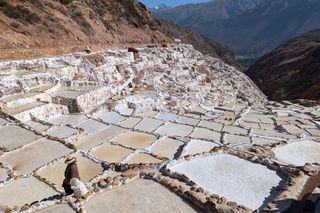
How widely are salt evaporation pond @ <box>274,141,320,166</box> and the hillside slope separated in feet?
56.9

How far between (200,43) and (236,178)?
254 ft

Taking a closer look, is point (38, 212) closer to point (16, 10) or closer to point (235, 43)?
point (16, 10)

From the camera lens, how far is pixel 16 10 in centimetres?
1752

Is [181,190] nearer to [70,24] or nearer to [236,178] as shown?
[236,178]

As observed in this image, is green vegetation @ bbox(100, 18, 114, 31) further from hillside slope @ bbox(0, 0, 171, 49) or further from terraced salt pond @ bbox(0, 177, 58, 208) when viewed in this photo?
terraced salt pond @ bbox(0, 177, 58, 208)

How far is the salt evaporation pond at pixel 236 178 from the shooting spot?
457 cm

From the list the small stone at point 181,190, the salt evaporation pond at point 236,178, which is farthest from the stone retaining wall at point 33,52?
the small stone at point 181,190

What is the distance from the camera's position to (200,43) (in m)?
77.2

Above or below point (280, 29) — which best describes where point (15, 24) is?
below

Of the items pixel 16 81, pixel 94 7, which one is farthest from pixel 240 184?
pixel 94 7

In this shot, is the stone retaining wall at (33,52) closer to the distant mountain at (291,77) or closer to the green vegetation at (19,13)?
the green vegetation at (19,13)

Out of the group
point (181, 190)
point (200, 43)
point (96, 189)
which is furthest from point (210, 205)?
point (200, 43)

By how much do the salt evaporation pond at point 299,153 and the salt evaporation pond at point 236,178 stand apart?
178cm

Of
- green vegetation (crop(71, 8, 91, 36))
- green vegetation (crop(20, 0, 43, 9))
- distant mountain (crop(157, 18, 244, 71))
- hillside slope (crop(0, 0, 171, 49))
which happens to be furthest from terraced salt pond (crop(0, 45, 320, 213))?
distant mountain (crop(157, 18, 244, 71))
